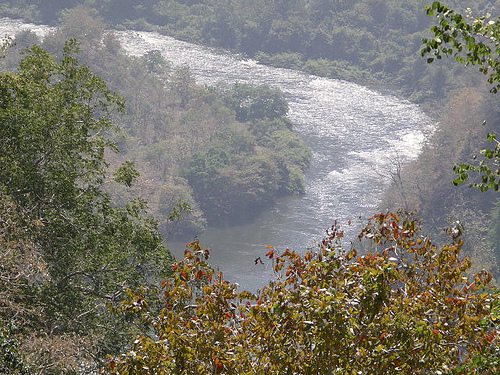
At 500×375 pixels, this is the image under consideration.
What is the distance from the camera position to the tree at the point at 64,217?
22.1 m

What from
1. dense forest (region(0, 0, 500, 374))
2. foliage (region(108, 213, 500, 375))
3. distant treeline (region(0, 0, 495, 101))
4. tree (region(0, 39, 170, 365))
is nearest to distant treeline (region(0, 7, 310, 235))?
distant treeline (region(0, 0, 495, 101))

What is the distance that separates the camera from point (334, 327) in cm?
1099

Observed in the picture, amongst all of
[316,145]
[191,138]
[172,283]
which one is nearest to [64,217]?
[172,283]

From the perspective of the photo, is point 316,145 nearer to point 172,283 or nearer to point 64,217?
point 64,217

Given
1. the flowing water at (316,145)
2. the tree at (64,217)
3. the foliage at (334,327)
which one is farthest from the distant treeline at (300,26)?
the foliage at (334,327)

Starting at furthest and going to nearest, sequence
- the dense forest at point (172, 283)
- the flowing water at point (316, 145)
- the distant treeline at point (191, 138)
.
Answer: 1. the distant treeline at point (191, 138)
2. the flowing water at point (316, 145)
3. the dense forest at point (172, 283)

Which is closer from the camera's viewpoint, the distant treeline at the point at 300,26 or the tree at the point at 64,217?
the tree at the point at 64,217

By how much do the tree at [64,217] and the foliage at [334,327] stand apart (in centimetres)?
927

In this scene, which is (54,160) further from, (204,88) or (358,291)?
(204,88)

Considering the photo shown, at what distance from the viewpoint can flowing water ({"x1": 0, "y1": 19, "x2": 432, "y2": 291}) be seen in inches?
2781

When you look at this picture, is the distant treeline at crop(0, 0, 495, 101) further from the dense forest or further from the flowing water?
the dense forest

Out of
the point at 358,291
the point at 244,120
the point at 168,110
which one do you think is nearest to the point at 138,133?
the point at 168,110

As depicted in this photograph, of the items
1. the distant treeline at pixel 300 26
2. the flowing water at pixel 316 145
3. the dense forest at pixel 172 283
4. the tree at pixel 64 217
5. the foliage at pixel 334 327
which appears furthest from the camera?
the distant treeline at pixel 300 26

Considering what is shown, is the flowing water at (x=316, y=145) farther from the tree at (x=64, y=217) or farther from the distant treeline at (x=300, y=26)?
the tree at (x=64, y=217)
